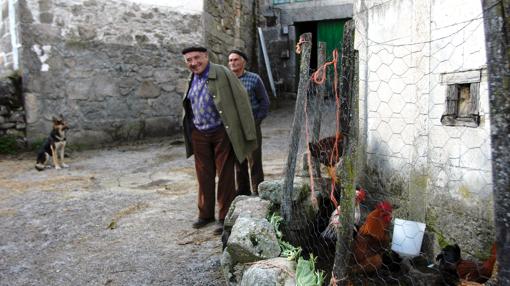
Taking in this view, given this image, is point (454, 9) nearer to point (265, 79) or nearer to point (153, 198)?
point (153, 198)

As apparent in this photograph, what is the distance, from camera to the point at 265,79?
1298 centimetres

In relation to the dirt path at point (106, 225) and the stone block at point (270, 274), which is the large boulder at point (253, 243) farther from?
the dirt path at point (106, 225)

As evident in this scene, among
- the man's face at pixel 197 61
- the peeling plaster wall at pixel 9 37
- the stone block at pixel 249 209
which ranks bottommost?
the stone block at pixel 249 209

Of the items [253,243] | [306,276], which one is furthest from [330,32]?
[306,276]

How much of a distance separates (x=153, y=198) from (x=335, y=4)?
9605 millimetres

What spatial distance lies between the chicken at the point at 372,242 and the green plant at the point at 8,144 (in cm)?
689

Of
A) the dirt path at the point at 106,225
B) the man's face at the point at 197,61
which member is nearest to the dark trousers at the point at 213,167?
the dirt path at the point at 106,225

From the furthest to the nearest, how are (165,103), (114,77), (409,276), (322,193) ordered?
(165,103) → (114,77) → (322,193) → (409,276)

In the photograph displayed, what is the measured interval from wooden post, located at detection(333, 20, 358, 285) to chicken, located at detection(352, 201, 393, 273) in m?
0.63

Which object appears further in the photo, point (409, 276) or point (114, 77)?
point (114, 77)

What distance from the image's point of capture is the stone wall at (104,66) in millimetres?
7789

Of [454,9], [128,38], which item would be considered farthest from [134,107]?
[454,9]

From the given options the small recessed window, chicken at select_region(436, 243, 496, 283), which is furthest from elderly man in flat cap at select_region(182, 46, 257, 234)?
chicken at select_region(436, 243, 496, 283)

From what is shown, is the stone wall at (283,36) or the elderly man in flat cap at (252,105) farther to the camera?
the stone wall at (283,36)
